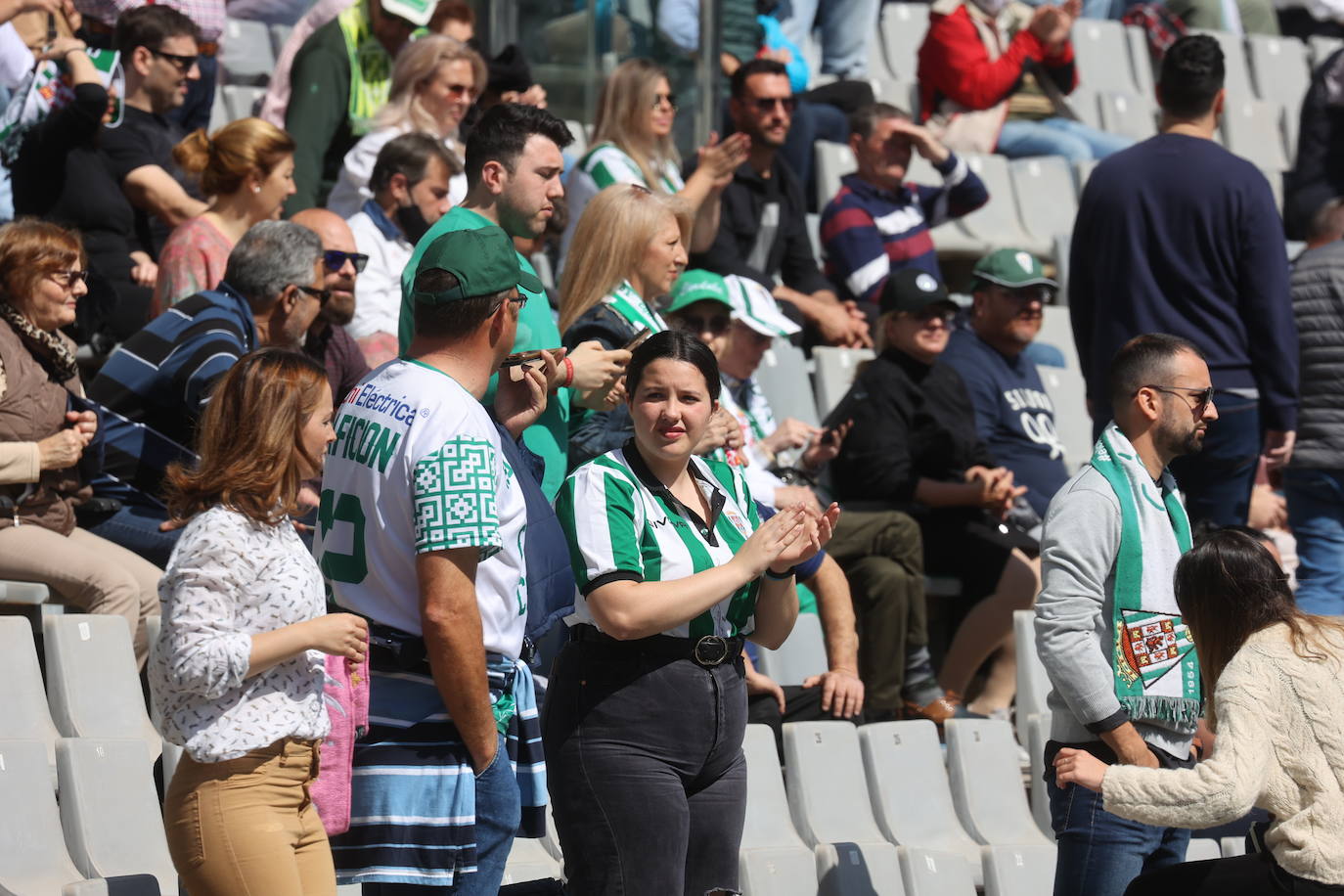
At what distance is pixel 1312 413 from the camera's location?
5562 mm

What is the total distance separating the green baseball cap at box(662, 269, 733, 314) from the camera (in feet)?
16.0

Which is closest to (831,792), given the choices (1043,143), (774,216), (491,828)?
(491,828)

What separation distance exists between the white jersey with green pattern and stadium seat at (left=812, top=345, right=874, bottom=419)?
11.3ft

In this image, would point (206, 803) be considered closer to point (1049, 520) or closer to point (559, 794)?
point (559, 794)

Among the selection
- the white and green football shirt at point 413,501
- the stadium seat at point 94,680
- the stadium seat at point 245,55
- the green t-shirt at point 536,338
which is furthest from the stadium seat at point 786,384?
the white and green football shirt at point 413,501

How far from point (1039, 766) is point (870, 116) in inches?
125

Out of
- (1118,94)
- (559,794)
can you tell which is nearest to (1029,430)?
(559,794)

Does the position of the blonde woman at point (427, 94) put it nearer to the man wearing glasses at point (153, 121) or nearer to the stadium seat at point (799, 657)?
the man wearing glasses at point (153, 121)

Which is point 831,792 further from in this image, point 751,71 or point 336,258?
point 751,71

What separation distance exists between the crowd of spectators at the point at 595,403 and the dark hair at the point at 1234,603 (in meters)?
0.16

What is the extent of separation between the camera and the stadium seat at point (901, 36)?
1050cm

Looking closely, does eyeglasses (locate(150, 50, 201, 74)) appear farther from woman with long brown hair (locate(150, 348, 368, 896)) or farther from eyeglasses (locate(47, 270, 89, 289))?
woman with long brown hair (locate(150, 348, 368, 896))

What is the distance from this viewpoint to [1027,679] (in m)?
5.12

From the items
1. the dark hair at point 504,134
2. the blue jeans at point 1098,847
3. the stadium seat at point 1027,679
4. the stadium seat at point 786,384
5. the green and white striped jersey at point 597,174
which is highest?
the dark hair at point 504,134
